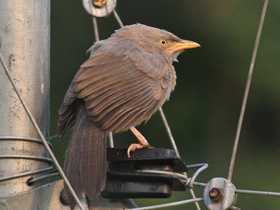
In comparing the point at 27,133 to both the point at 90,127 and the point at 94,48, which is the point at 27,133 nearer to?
the point at 90,127

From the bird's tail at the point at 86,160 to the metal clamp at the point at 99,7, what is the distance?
1.92 ft

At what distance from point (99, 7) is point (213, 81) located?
19.5ft

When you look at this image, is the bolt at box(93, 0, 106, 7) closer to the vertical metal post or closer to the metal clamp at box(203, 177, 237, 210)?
the vertical metal post

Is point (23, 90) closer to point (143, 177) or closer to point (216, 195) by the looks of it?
point (143, 177)

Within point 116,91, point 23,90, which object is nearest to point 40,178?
point 23,90

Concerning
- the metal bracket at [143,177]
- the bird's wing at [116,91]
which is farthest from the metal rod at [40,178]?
the bird's wing at [116,91]

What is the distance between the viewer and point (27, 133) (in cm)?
509

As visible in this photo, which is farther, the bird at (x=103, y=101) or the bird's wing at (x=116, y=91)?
the bird's wing at (x=116, y=91)

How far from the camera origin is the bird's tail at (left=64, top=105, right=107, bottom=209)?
16.5 ft

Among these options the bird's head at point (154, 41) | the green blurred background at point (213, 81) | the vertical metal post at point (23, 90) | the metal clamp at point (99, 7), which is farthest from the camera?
the green blurred background at point (213, 81)

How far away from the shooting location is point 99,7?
5527 mm

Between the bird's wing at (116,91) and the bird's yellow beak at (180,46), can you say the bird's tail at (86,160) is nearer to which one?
the bird's wing at (116,91)

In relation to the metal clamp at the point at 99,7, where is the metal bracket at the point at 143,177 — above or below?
below

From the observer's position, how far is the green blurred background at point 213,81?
10008mm
